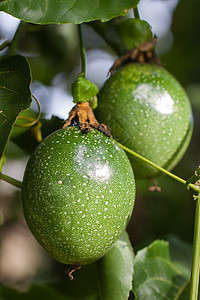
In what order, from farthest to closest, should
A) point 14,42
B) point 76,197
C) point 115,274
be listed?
1. point 14,42
2. point 115,274
3. point 76,197

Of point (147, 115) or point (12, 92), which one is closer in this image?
point (12, 92)

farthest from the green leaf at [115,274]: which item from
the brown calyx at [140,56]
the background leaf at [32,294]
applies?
the background leaf at [32,294]

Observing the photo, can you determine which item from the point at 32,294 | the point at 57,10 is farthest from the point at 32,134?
the point at 32,294

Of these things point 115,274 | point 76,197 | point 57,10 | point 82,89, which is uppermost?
point 57,10

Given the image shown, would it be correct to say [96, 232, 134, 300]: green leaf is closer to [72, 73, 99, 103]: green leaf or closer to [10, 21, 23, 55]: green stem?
[72, 73, 99, 103]: green leaf

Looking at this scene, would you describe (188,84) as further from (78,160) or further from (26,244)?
(78,160)

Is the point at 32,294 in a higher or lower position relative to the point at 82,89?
lower

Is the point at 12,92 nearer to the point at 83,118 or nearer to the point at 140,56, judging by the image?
the point at 83,118

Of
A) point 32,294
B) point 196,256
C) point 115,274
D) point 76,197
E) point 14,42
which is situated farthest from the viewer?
point 32,294
